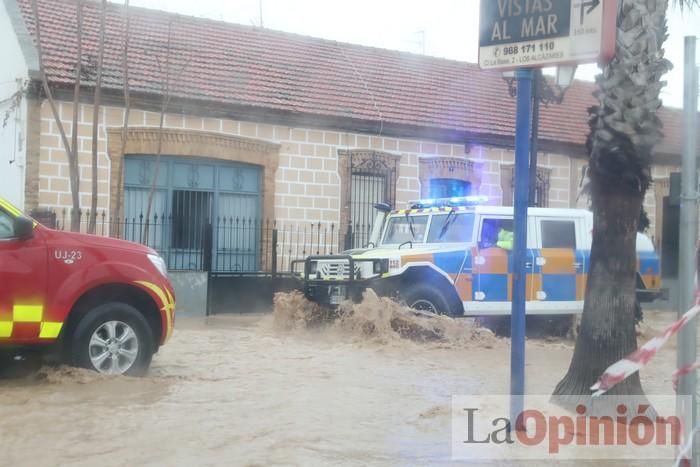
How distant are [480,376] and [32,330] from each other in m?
4.56

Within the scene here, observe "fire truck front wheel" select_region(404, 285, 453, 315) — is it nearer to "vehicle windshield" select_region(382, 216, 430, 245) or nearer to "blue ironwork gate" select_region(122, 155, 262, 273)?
"vehicle windshield" select_region(382, 216, 430, 245)

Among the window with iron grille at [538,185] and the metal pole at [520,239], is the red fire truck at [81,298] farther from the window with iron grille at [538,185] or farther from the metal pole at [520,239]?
the window with iron grille at [538,185]

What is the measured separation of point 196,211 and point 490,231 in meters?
6.73

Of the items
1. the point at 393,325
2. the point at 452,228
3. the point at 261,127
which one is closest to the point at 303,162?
the point at 261,127

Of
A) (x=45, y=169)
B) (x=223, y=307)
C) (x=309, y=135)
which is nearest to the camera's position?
(x=45, y=169)

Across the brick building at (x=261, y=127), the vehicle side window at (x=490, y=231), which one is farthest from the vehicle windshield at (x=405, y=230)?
the brick building at (x=261, y=127)

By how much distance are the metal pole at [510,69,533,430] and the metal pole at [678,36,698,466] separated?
1.55m

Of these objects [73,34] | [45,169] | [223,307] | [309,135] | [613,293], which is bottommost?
[223,307]

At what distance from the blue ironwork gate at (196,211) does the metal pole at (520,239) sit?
10.0 meters

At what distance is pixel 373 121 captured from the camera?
17.1 meters

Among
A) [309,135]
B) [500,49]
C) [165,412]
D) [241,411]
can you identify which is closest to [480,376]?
[241,411]

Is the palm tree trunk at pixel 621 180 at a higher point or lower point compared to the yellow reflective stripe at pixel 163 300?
higher

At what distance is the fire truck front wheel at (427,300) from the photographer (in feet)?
35.2

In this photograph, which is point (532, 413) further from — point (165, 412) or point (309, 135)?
point (309, 135)
